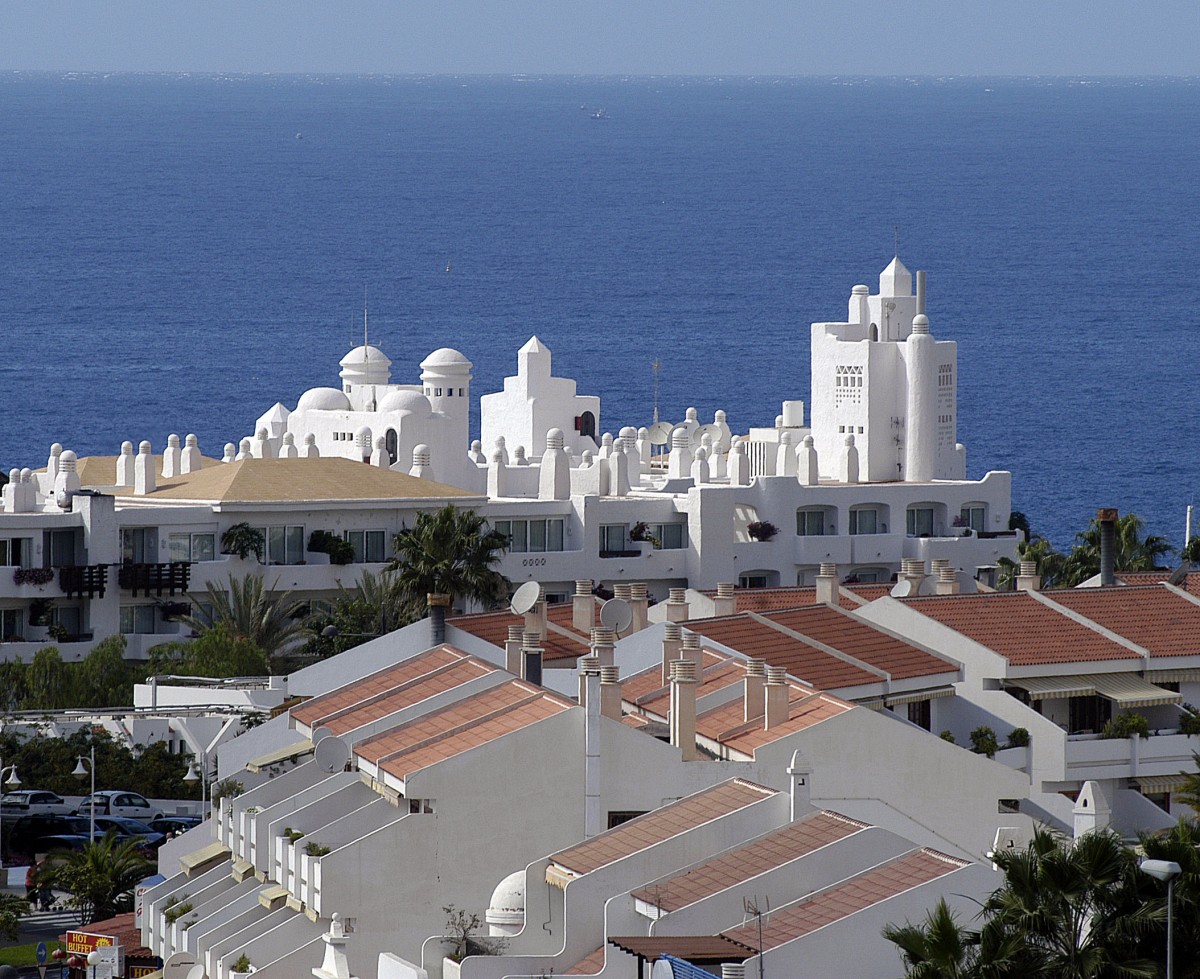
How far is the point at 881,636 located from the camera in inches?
2343

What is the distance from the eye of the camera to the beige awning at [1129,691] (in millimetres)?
59750

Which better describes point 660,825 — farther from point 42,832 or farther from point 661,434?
→ point 661,434

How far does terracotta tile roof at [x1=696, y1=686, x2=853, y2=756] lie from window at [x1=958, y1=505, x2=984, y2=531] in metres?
56.9

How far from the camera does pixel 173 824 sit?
214ft

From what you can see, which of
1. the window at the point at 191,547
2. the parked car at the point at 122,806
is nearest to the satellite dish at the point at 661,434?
the window at the point at 191,547

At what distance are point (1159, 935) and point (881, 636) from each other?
77.9ft

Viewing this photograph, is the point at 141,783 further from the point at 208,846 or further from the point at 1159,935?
the point at 1159,935

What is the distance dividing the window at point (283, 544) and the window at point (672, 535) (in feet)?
37.3

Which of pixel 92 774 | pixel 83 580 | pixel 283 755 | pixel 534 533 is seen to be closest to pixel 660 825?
pixel 283 755

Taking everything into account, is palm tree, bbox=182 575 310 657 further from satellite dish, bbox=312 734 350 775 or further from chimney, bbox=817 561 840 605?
satellite dish, bbox=312 734 350 775

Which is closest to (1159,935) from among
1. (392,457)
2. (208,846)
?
(208,846)

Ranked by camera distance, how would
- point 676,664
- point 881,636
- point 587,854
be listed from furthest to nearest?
1. point 881,636
2. point 676,664
3. point 587,854

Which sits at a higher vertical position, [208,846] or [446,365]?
[446,365]

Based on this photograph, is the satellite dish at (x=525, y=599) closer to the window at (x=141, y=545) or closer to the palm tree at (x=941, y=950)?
the palm tree at (x=941, y=950)
